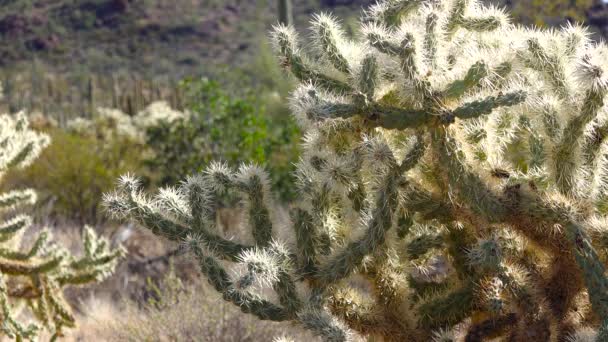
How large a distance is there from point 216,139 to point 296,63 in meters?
8.28

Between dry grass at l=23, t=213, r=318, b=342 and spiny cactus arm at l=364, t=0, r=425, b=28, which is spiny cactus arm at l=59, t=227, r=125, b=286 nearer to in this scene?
dry grass at l=23, t=213, r=318, b=342

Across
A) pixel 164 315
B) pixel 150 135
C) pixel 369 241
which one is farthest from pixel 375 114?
pixel 150 135

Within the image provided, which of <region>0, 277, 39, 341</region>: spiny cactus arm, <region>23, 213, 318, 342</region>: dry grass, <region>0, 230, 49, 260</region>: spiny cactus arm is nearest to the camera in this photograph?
<region>0, 277, 39, 341</region>: spiny cactus arm

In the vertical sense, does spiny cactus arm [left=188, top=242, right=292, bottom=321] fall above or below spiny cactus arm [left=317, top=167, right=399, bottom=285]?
below

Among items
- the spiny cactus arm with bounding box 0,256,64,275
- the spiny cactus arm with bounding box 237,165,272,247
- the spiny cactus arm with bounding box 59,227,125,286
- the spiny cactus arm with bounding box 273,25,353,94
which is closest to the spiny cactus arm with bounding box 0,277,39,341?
the spiny cactus arm with bounding box 0,256,64,275

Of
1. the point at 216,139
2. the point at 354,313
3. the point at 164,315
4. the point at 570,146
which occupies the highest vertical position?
the point at 570,146

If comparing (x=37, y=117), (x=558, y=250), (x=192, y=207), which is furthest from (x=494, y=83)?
(x=37, y=117)

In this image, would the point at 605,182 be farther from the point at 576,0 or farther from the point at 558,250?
the point at 576,0

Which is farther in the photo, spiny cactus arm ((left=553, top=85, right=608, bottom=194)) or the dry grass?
the dry grass

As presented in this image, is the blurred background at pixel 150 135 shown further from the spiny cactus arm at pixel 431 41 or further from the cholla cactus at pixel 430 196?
the spiny cactus arm at pixel 431 41

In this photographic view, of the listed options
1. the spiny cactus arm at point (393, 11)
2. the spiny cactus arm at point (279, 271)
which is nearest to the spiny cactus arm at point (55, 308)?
the spiny cactus arm at point (279, 271)

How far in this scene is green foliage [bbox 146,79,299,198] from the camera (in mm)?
10617

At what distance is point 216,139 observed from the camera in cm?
1087

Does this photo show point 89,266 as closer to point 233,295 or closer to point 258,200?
point 258,200
